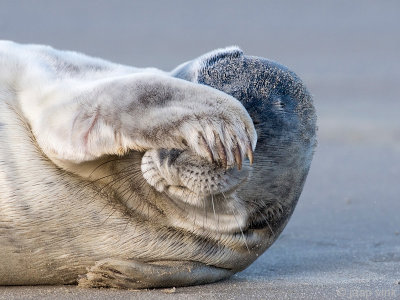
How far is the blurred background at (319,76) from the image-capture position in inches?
191

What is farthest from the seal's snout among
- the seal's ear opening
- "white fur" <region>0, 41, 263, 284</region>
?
the seal's ear opening

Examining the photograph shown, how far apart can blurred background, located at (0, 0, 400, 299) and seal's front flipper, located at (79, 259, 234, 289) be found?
10 cm

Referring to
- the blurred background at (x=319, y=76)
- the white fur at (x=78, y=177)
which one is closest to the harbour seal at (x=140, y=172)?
the white fur at (x=78, y=177)

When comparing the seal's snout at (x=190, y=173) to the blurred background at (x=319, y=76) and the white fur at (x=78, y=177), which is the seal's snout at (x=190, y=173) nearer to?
the white fur at (x=78, y=177)

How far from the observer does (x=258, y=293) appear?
4090 millimetres

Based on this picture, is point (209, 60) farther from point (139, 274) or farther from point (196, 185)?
point (139, 274)

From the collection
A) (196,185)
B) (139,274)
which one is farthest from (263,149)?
(139,274)

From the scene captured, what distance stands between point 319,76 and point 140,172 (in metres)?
9.45

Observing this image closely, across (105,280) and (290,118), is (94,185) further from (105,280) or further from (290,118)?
(290,118)

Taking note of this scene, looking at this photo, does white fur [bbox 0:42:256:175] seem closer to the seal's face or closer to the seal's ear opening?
the seal's face

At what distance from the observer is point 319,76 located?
522 inches

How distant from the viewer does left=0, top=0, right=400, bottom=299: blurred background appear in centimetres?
484

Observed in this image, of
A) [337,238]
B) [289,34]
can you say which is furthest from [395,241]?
[289,34]

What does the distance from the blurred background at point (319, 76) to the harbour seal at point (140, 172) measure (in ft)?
0.88
